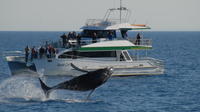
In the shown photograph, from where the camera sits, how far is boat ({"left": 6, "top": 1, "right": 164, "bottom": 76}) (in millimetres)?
45406

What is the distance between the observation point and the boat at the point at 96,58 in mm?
45406

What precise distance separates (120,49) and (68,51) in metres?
4.69

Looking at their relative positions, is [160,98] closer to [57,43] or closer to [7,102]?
[7,102]

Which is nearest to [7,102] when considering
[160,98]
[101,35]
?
[160,98]

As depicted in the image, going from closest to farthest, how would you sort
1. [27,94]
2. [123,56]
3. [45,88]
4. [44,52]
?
[45,88], [27,94], [44,52], [123,56]

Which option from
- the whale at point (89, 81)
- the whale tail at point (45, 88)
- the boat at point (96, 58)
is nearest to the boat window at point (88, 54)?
the boat at point (96, 58)

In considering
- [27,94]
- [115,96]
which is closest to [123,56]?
[115,96]

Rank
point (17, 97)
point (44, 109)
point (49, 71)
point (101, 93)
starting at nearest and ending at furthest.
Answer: point (44, 109) < point (17, 97) < point (101, 93) < point (49, 71)

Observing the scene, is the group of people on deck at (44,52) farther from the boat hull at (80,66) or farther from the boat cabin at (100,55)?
the boat cabin at (100,55)

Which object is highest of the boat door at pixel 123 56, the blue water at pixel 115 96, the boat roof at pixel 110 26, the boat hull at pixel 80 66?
the boat roof at pixel 110 26

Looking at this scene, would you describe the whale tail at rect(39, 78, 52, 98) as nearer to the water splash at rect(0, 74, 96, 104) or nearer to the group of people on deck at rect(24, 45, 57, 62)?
the water splash at rect(0, 74, 96, 104)

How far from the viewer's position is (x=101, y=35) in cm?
4909

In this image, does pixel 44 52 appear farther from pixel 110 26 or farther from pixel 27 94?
pixel 27 94

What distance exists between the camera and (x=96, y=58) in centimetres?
4653
